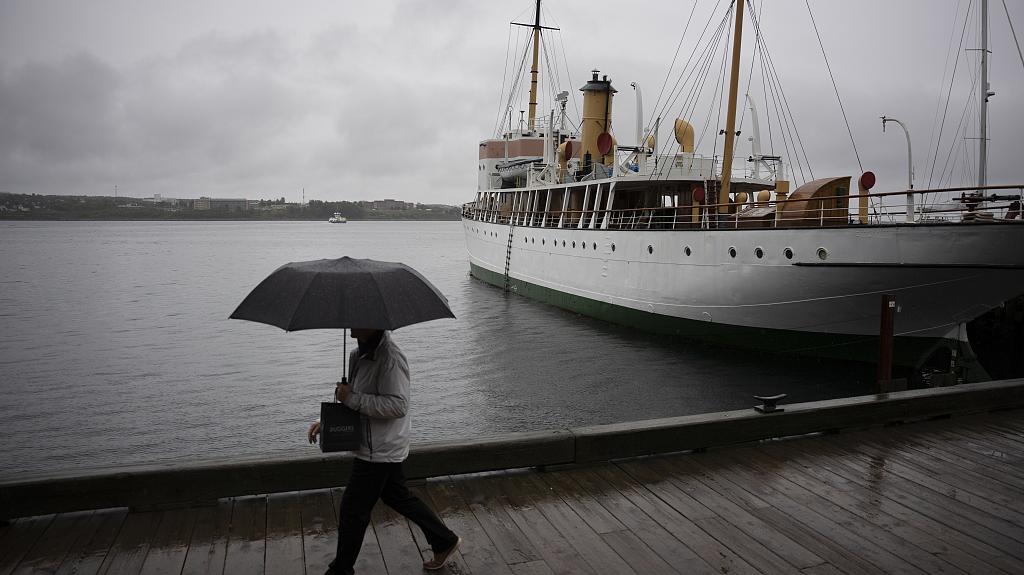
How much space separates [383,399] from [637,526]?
217 cm

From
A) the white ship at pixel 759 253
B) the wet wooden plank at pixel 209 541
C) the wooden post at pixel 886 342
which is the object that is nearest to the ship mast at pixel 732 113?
the white ship at pixel 759 253

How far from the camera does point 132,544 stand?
4.29 metres

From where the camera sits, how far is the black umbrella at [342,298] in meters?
3.46

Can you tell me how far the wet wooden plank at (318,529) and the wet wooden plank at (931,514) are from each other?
13.4 ft

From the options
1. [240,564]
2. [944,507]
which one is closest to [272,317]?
[240,564]

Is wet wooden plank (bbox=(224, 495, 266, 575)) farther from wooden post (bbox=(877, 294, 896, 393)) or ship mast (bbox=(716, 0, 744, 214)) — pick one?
ship mast (bbox=(716, 0, 744, 214))

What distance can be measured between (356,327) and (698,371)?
15.6 meters

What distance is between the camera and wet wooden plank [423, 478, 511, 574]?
13.8 feet

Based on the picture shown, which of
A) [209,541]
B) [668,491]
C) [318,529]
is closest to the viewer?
[209,541]

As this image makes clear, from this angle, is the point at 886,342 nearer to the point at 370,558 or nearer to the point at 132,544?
the point at 370,558

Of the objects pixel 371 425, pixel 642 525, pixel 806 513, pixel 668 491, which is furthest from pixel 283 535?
pixel 806 513

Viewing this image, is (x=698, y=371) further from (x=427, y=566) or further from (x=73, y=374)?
(x=73, y=374)

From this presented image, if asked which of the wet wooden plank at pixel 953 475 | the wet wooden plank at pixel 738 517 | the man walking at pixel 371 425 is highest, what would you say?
the man walking at pixel 371 425

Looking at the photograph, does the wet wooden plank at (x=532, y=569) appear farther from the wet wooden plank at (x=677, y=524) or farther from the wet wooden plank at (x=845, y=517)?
the wet wooden plank at (x=845, y=517)
